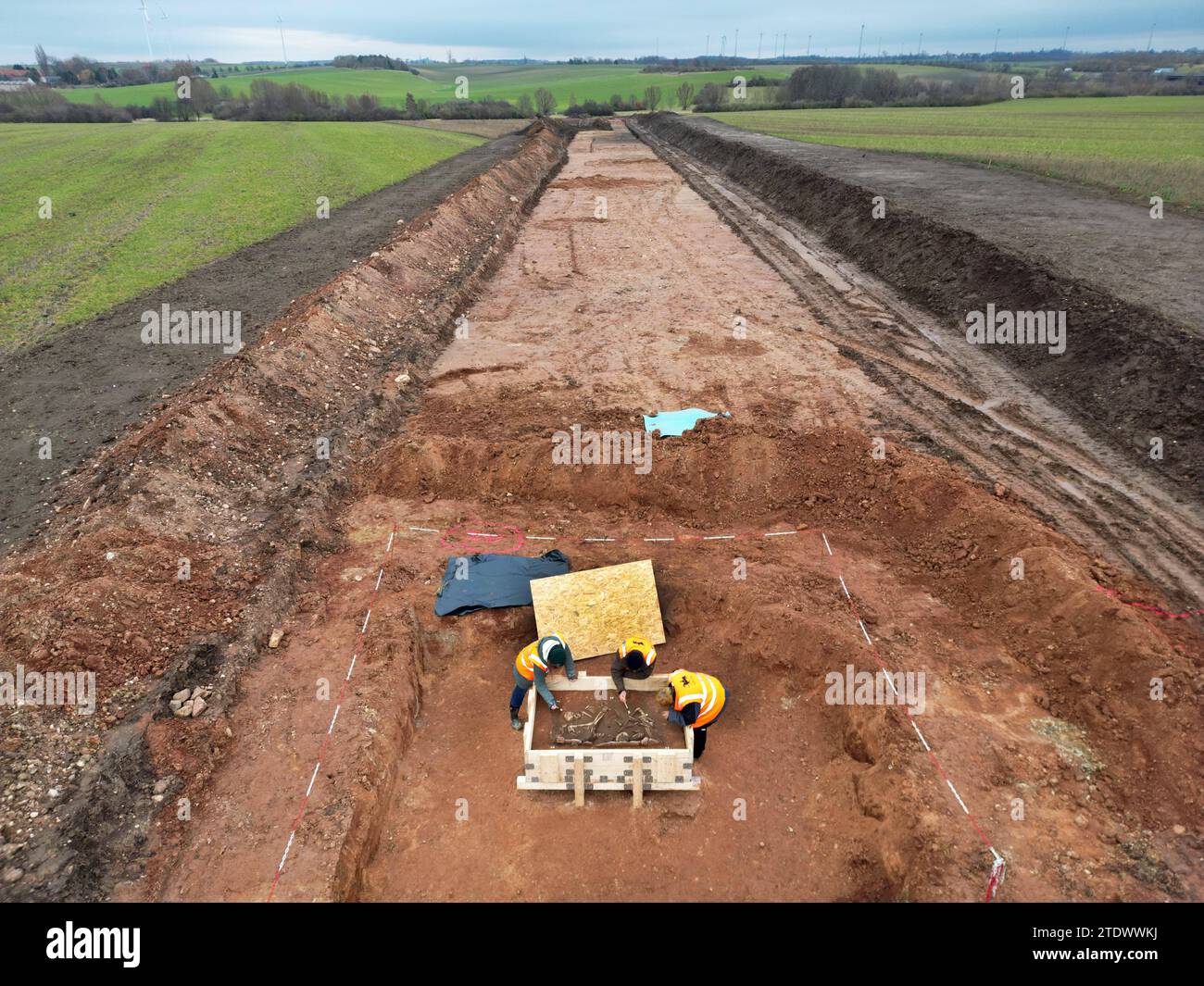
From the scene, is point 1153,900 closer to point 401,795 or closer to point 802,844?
point 802,844

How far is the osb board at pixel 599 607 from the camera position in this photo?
7.95 meters

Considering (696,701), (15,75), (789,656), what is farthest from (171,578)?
(15,75)

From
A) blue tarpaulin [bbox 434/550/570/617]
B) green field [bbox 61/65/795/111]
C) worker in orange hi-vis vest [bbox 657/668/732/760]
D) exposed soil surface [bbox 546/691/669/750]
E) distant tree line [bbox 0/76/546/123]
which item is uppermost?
green field [bbox 61/65/795/111]

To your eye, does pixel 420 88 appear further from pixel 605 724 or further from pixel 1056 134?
pixel 605 724

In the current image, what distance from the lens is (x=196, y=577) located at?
313 inches

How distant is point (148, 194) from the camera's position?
2655 centimetres

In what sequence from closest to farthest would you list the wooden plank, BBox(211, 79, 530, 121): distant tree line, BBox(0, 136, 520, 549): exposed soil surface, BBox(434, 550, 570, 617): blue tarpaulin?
1. the wooden plank
2. BBox(434, 550, 570, 617): blue tarpaulin
3. BBox(0, 136, 520, 549): exposed soil surface
4. BBox(211, 79, 530, 121): distant tree line

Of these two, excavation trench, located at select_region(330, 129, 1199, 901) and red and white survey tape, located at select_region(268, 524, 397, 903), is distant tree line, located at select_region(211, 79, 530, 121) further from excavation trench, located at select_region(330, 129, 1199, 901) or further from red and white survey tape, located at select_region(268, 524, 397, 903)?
red and white survey tape, located at select_region(268, 524, 397, 903)

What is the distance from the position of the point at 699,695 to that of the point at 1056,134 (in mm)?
45773

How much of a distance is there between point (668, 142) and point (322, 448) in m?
50.0

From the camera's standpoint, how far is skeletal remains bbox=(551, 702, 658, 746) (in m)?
6.80

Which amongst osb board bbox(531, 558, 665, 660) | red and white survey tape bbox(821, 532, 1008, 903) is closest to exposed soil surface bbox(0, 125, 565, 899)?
osb board bbox(531, 558, 665, 660)

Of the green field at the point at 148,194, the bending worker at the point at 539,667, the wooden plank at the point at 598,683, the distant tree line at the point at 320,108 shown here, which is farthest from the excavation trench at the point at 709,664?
the distant tree line at the point at 320,108

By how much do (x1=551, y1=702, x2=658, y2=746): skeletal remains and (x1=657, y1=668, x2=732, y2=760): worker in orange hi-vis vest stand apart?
595 millimetres
